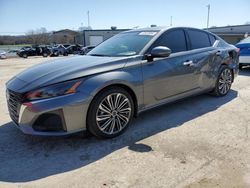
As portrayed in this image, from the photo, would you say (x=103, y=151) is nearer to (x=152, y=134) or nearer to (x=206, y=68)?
(x=152, y=134)

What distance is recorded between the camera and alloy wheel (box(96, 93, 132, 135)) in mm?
3287

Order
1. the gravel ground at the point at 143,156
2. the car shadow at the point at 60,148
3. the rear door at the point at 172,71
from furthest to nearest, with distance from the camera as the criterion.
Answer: the rear door at the point at 172,71 → the car shadow at the point at 60,148 → the gravel ground at the point at 143,156

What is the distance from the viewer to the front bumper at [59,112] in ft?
9.43

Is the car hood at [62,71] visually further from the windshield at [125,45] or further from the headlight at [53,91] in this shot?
the windshield at [125,45]

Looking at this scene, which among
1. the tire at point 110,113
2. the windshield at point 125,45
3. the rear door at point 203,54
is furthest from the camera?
the rear door at point 203,54

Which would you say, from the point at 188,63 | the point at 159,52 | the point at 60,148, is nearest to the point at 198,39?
the point at 188,63

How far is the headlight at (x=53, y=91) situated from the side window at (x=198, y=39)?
2.65 metres

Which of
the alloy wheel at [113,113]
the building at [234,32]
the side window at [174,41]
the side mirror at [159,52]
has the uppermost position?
the building at [234,32]

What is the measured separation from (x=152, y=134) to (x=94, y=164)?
1106mm

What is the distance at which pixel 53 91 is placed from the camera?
116 inches

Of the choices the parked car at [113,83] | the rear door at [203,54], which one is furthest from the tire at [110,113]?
the rear door at [203,54]

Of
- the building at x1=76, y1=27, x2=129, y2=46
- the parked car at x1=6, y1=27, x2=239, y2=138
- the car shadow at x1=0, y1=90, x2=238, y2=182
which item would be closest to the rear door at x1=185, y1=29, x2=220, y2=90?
the parked car at x1=6, y1=27, x2=239, y2=138

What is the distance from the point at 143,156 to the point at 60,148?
1104 mm

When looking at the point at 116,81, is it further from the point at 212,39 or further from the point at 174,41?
the point at 212,39
